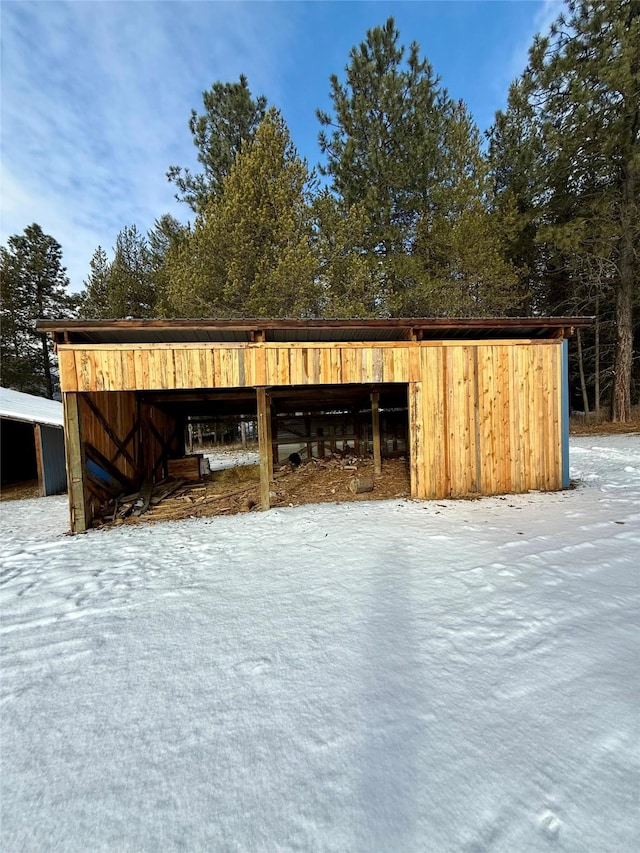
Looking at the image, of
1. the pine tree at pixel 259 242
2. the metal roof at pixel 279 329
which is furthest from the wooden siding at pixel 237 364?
the pine tree at pixel 259 242

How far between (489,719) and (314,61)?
17945 mm

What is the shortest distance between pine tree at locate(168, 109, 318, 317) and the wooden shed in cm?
532

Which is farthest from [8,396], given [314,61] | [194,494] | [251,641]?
[314,61]

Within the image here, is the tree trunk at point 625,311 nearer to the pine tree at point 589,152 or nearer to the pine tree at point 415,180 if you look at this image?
the pine tree at point 589,152

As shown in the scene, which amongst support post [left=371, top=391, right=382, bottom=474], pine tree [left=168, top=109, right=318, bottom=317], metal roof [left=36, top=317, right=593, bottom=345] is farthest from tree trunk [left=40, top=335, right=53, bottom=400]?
support post [left=371, top=391, right=382, bottom=474]

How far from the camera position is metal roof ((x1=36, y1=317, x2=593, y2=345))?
5.40 meters

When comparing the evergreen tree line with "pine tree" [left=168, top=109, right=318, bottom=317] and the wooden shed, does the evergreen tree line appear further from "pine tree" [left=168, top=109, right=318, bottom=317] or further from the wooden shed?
the wooden shed

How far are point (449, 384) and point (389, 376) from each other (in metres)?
1.08

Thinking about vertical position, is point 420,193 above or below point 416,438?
above

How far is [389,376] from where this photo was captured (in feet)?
20.7

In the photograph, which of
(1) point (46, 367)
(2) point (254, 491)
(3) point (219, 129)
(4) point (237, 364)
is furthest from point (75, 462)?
(1) point (46, 367)

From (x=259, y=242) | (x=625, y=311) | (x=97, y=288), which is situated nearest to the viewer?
(x=259, y=242)

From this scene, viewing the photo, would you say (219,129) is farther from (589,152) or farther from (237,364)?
(589,152)

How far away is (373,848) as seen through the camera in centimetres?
131
